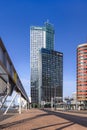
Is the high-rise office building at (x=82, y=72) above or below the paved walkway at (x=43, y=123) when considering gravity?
above

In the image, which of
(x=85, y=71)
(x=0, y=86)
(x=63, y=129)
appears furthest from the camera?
(x=85, y=71)

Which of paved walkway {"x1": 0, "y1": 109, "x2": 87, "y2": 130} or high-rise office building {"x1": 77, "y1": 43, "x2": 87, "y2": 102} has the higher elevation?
high-rise office building {"x1": 77, "y1": 43, "x2": 87, "y2": 102}

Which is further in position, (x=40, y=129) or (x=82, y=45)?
(x=82, y=45)

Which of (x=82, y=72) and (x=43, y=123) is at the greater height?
(x=82, y=72)

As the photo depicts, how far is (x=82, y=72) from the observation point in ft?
632

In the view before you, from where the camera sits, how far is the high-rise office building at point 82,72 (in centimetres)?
19150

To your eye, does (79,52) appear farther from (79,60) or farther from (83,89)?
(83,89)

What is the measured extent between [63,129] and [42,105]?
179420 mm

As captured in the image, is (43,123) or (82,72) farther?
(82,72)

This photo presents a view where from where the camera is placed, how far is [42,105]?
7830 inches

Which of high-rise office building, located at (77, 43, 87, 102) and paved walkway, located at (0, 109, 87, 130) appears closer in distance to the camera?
paved walkway, located at (0, 109, 87, 130)

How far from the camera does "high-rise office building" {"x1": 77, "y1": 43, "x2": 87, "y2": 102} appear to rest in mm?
191500

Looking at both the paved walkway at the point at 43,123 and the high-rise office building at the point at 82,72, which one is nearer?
the paved walkway at the point at 43,123

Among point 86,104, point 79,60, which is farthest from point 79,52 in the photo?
point 86,104
